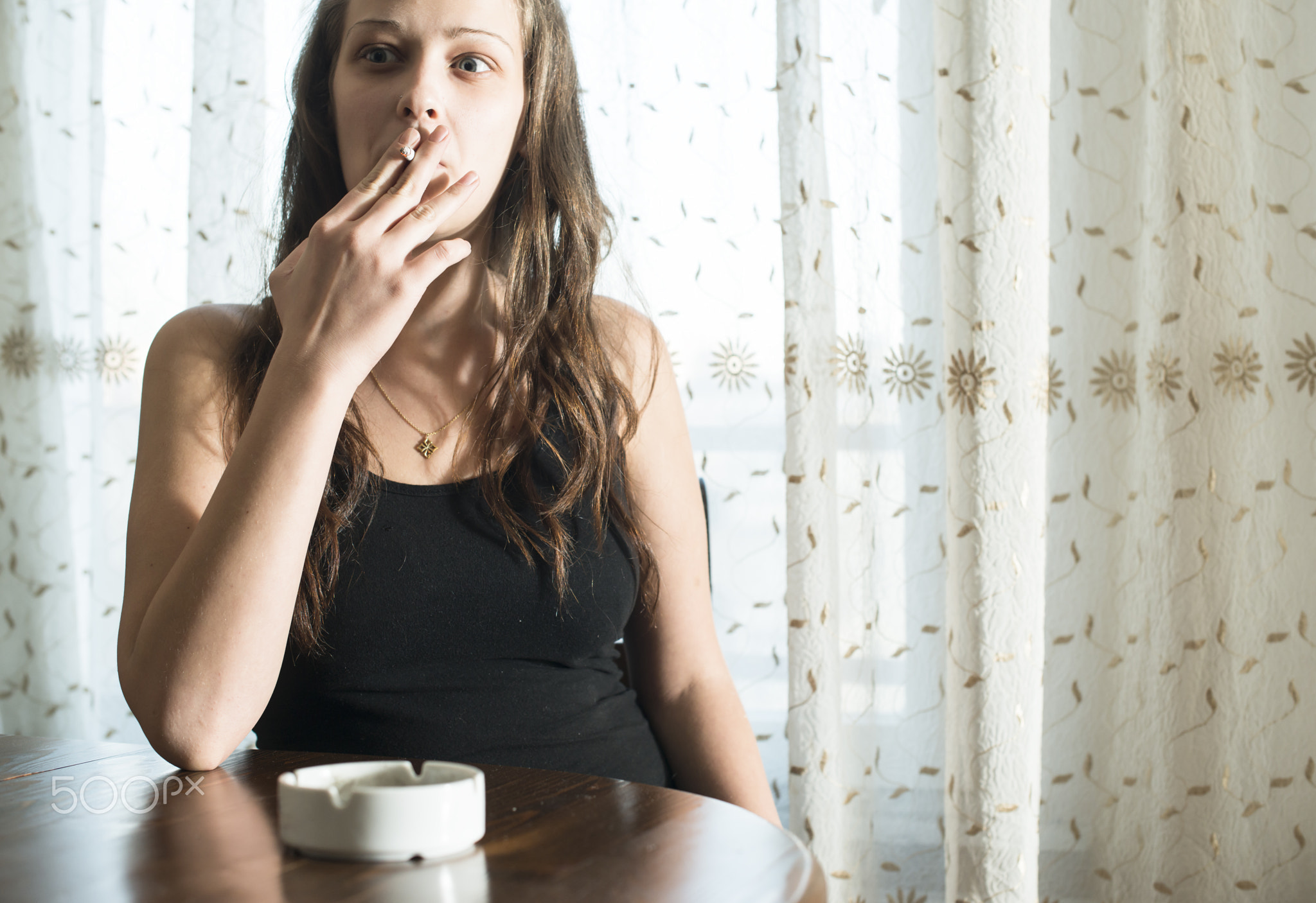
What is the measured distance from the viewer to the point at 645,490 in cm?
116

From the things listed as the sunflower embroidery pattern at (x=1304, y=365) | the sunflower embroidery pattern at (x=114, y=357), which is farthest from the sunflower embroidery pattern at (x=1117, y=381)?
the sunflower embroidery pattern at (x=114, y=357)

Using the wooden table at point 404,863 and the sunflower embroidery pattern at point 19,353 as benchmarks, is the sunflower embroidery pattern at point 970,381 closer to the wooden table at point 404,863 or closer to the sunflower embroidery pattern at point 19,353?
the wooden table at point 404,863

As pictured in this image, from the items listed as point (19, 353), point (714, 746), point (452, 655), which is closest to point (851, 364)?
point (714, 746)

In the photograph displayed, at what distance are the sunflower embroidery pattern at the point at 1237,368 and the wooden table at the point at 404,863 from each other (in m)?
1.42

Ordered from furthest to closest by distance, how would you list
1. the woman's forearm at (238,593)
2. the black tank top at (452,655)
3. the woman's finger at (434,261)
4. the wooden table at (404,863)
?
the black tank top at (452,655)
the woman's finger at (434,261)
the woman's forearm at (238,593)
the wooden table at (404,863)

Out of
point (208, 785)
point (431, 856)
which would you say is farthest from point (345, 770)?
point (208, 785)

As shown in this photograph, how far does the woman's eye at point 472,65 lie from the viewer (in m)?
1.08

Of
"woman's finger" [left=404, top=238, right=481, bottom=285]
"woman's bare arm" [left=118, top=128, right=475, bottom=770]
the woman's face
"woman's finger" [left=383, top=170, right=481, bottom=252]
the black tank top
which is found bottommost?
the black tank top

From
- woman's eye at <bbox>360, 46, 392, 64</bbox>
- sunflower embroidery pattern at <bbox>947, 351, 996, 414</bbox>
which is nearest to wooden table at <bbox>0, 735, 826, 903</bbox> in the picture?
woman's eye at <bbox>360, 46, 392, 64</bbox>

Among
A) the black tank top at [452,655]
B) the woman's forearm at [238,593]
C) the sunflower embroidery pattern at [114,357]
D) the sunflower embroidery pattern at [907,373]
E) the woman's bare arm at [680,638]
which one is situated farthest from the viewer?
the sunflower embroidery pattern at [114,357]

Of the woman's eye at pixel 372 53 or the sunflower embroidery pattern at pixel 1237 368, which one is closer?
the woman's eye at pixel 372 53

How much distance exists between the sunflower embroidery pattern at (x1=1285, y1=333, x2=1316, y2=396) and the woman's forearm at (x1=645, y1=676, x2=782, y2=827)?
3.80 feet

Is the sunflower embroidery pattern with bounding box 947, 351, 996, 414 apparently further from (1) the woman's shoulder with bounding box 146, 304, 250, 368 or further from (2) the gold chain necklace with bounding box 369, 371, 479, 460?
(1) the woman's shoulder with bounding box 146, 304, 250, 368

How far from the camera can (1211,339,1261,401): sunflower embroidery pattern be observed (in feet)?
5.41
